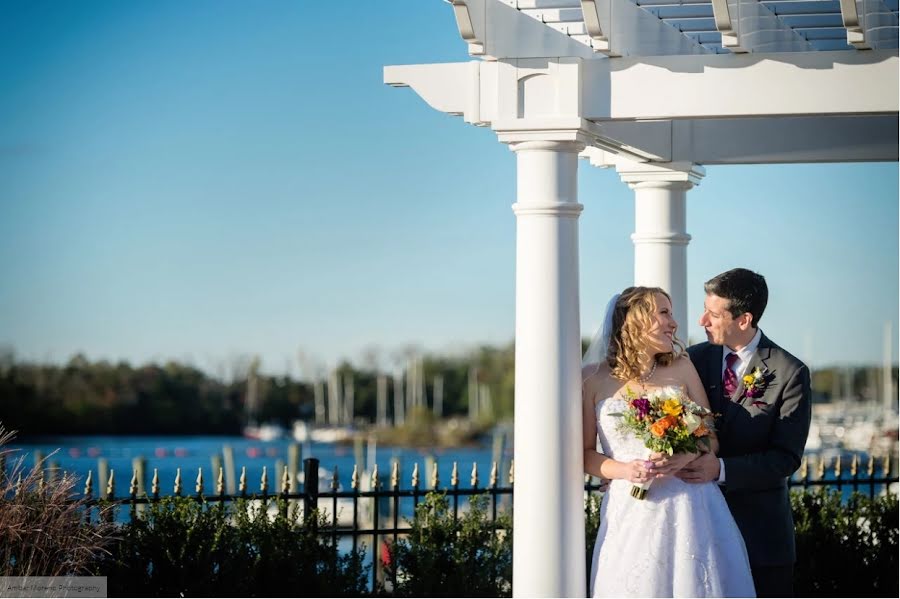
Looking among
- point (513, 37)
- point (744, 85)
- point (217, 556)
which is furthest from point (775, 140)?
point (217, 556)

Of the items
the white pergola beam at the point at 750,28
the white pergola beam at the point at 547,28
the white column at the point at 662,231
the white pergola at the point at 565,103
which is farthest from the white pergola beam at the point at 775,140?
the white pergola at the point at 565,103

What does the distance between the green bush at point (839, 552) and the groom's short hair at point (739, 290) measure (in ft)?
13.3

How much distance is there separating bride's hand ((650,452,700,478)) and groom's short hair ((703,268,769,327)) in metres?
0.84

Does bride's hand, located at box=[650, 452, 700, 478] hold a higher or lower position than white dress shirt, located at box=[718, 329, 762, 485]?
lower

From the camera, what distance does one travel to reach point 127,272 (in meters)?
83.4

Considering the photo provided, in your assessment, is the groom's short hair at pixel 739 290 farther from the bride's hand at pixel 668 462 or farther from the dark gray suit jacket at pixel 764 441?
the bride's hand at pixel 668 462

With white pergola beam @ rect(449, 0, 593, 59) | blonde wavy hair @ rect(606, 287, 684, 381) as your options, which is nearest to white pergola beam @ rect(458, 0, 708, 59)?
white pergola beam @ rect(449, 0, 593, 59)

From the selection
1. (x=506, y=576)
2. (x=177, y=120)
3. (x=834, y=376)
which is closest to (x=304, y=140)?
(x=177, y=120)

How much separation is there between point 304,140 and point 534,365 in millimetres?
74965

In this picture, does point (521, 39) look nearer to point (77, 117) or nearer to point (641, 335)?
point (641, 335)

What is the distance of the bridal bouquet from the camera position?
688 centimetres

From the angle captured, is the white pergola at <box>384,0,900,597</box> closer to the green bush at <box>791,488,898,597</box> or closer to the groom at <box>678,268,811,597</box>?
the groom at <box>678,268,811,597</box>

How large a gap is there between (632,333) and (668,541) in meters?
1.12

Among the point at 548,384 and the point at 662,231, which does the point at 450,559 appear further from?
the point at 548,384
